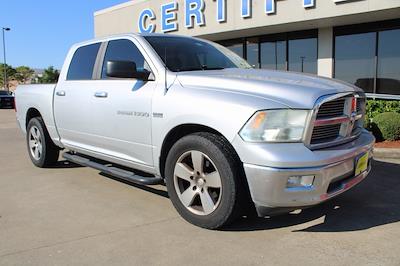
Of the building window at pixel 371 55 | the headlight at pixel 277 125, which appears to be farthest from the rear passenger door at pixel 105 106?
the building window at pixel 371 55

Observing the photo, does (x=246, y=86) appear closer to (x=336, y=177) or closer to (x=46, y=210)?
(x=336, y=177)

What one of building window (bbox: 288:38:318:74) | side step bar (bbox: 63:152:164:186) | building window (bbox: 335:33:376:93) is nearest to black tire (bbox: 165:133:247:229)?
side step bar (bbox: 63:152:164:186)

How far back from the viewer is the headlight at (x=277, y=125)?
346cm

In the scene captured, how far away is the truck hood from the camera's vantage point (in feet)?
11.6

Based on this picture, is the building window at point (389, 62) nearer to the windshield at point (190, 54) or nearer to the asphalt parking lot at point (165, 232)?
the asphalt parking lot at point (165, 232)

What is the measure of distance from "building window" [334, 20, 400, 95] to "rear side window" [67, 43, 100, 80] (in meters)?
10.2

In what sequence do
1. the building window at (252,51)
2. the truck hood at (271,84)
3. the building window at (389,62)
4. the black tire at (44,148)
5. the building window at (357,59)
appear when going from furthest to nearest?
the building window at (252,51) < the building window at (357,59) < the building window at (389,62) < the black tire at (44,148) < the truck hood at (271,84)

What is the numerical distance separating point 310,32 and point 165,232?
12317 millimetres

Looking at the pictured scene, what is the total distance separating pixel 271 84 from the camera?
12.3ft

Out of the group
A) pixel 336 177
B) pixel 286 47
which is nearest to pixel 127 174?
pixel 336 177

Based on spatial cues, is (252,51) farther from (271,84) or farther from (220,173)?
(220,173)

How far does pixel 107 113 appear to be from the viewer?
490 centimetres

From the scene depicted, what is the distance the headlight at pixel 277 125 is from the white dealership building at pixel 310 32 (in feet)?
29.8

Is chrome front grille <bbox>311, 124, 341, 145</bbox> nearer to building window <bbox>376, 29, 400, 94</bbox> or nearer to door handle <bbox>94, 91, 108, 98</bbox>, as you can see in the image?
door handle <bbox>94, 91, 108, 98</bbox>
